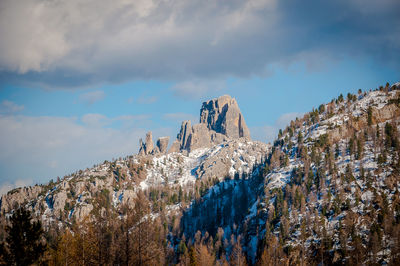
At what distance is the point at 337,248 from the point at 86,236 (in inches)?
4116

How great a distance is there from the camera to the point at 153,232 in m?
43.6

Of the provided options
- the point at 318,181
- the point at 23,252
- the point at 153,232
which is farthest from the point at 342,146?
the point at 23,252

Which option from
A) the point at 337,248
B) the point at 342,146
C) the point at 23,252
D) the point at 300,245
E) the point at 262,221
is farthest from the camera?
the point at 342,146

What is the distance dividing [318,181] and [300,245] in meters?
48.4

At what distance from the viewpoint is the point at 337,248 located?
122000mm

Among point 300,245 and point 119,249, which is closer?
point 119,249

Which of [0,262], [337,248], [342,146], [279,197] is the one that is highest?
[342,146]

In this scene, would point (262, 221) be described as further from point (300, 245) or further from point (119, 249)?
point (119, 249)

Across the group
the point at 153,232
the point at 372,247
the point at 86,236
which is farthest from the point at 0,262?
the point at 372,247

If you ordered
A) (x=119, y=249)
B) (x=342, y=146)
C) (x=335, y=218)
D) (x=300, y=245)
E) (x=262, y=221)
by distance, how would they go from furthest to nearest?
(x=342, y=146)
(x=262, y=221)
(x=335, y=218)
(x=300, y=245)
(x=119, y=249)

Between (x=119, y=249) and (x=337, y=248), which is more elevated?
(x=119, y=249)

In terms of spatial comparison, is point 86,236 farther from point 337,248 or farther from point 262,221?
point 262,221

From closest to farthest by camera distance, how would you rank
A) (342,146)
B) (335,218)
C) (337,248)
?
(337,248)
(335,218)
(342,146)

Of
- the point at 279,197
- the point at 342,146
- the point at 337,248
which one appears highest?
the point at 342,146
